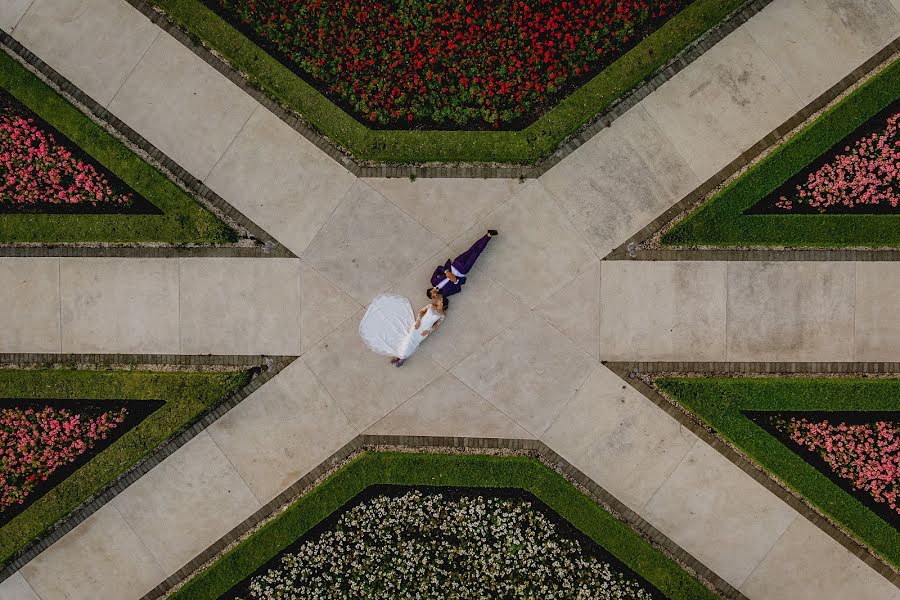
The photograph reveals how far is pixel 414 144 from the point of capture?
9828 millimetres

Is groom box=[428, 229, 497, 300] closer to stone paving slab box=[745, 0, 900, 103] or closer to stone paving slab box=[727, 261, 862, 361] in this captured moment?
stone paving slab box=[727, 261, 862, 361]

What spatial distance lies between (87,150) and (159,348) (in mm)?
3325

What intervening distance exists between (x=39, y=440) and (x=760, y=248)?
467 inches

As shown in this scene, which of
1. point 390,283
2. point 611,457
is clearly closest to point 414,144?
point 390,283

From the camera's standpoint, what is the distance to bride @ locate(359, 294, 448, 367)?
9.82 meters

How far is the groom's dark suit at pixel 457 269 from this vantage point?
9609mm

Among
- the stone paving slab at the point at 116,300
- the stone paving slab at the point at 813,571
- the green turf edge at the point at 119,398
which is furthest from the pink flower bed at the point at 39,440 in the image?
the stone paving slab at the point at 813,571

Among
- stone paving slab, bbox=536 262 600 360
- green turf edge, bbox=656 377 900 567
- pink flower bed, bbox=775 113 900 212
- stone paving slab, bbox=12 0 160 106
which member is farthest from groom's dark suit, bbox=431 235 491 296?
stone paving slab, bbox=12 0 160 106

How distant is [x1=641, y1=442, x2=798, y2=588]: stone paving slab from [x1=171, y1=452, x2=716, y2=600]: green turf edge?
60 cm

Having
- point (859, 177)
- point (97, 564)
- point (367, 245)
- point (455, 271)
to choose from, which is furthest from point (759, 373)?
point (97, 564)

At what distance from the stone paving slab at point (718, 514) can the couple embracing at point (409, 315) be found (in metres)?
4.55

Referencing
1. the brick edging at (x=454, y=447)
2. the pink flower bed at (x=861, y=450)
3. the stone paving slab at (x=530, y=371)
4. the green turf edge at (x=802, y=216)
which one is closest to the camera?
the green turf edge at (x=802, y=216)

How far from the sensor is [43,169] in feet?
32.4

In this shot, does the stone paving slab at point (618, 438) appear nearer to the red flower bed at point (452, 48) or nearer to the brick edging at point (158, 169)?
the red flower bed at point (452, 48)
